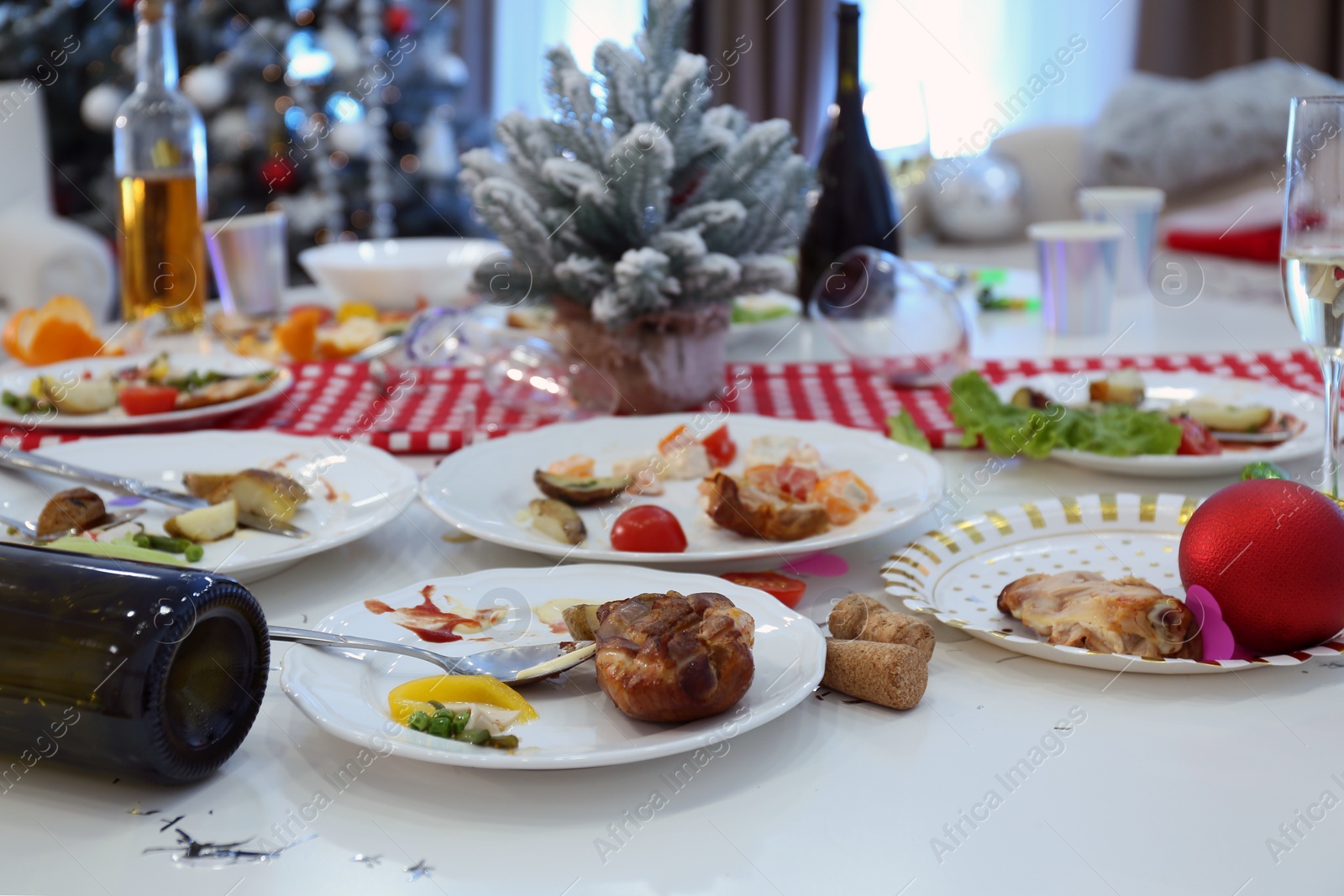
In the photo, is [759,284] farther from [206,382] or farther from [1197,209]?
[1197,209]

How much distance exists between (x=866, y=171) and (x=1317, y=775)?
127cm

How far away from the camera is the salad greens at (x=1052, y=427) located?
105cm

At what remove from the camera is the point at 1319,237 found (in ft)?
2.59

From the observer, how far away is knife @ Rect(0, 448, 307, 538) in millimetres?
903

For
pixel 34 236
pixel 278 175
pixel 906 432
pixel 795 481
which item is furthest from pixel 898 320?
pixel 278 175

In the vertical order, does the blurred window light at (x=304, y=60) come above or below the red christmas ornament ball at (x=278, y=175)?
above

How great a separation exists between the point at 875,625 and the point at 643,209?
0.59 meters

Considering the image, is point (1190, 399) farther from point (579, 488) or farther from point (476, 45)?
point (476, 45)

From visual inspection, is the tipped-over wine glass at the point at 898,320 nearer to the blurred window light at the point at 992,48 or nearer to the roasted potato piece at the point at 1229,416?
the roasted potato piece at the point at 1229,416

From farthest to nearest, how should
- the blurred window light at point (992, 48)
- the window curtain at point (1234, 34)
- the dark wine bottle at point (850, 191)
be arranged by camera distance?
the blurred window light at point (992, 48)
the window curtain at point (1234, 34)
the dark wine bottle at point (850, 191)

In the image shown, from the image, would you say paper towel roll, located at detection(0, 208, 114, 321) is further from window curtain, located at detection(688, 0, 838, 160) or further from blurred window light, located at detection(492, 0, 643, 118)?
window curtain, located at detection(688, 0, 838, 160)

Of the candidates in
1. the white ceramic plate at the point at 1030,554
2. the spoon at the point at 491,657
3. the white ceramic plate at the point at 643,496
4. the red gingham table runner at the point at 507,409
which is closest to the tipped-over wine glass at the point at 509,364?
the red gingham table runner at the point at 507,409

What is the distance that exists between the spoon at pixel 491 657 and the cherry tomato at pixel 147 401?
0.68m

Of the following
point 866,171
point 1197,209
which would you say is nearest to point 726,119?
point 866,171
